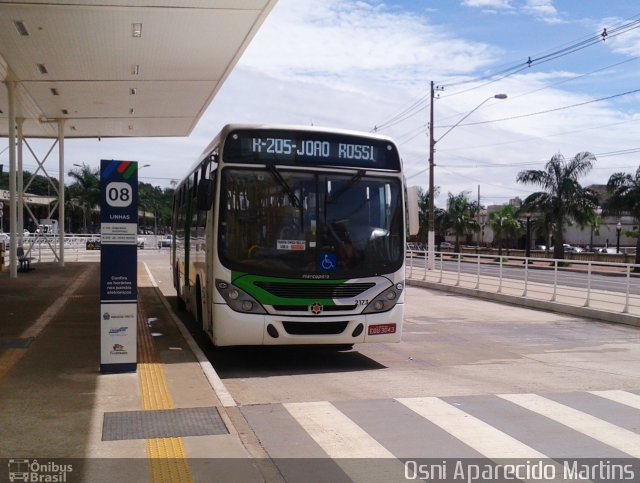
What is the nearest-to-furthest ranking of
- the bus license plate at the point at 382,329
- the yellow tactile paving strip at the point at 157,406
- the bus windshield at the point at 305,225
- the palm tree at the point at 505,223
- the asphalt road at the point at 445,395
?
the yellow tactile paving strip at the point at 157,406 < the asphalt road at the point at 445,395 < the bus windshield at the point at 305,225 < the bus license plate at the point at 382,329 < the palm tree at the point at 505,223

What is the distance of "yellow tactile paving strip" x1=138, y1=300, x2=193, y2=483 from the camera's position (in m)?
5.27

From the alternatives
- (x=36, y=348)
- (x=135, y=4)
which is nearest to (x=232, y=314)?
(x=36, y=348)

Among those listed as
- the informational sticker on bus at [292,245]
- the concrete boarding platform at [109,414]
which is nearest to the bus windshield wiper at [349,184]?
the informational sticker on bus at [292,245]

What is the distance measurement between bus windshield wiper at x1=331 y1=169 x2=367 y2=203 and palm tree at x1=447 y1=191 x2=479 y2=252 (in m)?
61.1

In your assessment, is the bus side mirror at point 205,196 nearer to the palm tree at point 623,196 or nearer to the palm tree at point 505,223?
the palm tree at point 623,196

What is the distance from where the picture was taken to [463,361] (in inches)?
417

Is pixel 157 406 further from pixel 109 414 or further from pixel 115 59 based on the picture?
pixel 115 59

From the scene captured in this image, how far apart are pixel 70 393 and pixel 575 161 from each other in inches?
1721

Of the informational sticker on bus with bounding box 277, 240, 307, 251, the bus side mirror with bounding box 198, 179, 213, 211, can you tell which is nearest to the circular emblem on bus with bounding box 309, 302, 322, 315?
the informational sticker on bus with bounding box 277, 240, 307, 251

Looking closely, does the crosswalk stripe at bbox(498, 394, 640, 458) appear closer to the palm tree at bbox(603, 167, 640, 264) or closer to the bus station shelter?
the bus station shelter

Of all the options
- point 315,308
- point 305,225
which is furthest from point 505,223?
point 315,308

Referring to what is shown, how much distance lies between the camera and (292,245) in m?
9.39

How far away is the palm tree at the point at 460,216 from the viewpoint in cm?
7038

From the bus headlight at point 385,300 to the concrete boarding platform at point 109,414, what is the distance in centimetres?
248
